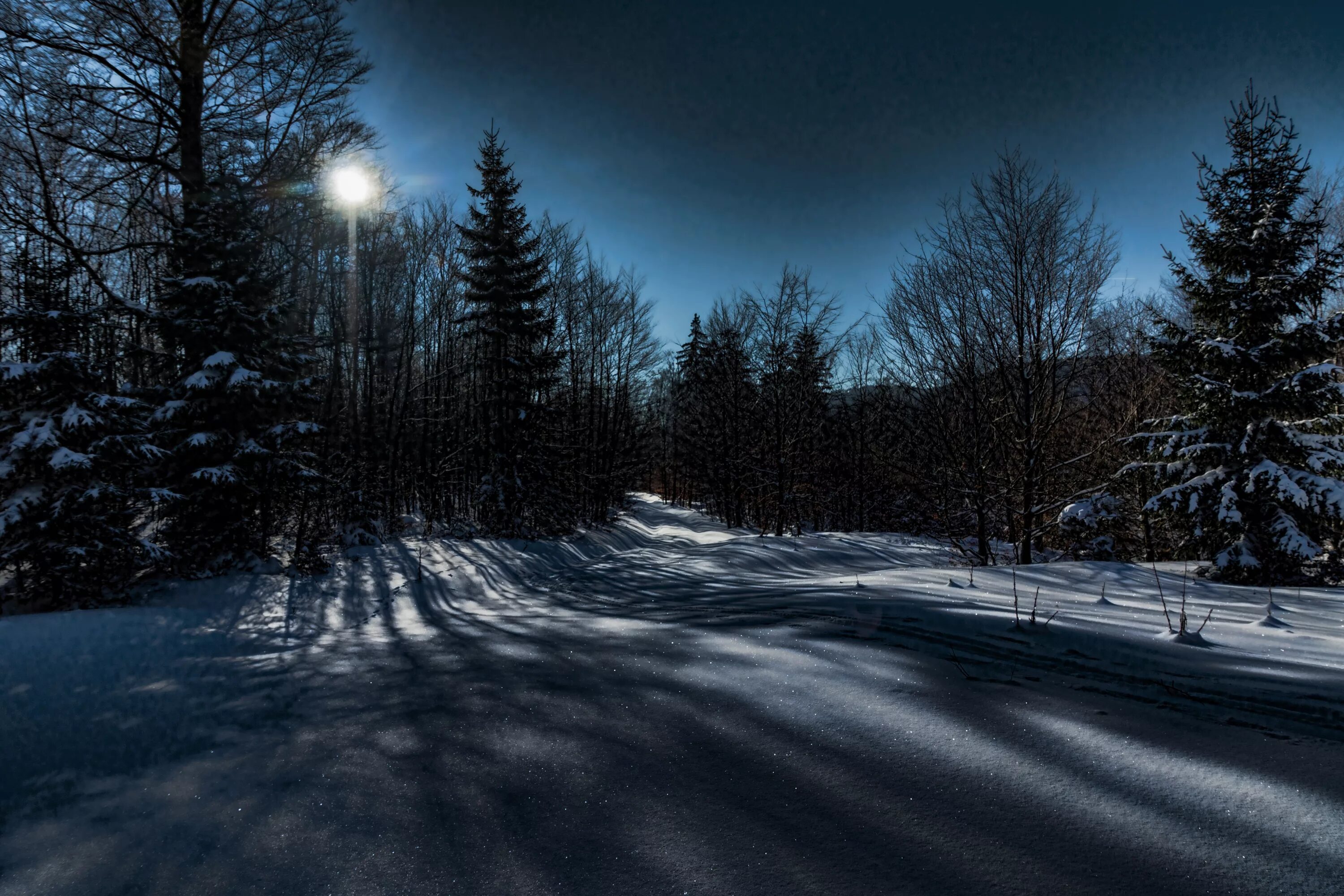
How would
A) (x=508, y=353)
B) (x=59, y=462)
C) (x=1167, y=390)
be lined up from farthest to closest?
(x=508, y=353), (x=1167, y=390), (x=59, y=462)

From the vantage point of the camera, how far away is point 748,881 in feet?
4.35

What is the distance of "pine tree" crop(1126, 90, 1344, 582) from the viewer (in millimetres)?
6559

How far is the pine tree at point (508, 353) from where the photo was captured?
15023mm

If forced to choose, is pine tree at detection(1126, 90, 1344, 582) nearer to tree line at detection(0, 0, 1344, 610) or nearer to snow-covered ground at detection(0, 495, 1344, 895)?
tree line at detection(0, 0, 1344, 610)

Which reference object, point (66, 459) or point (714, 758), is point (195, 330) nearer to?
point (66, 459)

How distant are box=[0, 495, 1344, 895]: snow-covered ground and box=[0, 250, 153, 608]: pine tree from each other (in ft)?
12.0

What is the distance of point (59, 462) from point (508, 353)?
983 cm

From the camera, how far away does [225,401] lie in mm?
8727

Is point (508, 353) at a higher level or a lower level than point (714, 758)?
higher

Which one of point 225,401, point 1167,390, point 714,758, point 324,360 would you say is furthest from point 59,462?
point 1167,390

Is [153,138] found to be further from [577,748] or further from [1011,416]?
[1011,416]

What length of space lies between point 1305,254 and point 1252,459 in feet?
9.37

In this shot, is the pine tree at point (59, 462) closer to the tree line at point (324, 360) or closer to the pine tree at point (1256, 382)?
the tree line at point (324, 360)

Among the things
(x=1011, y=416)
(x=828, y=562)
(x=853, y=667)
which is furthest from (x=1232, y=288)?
(x=853, y=667)
